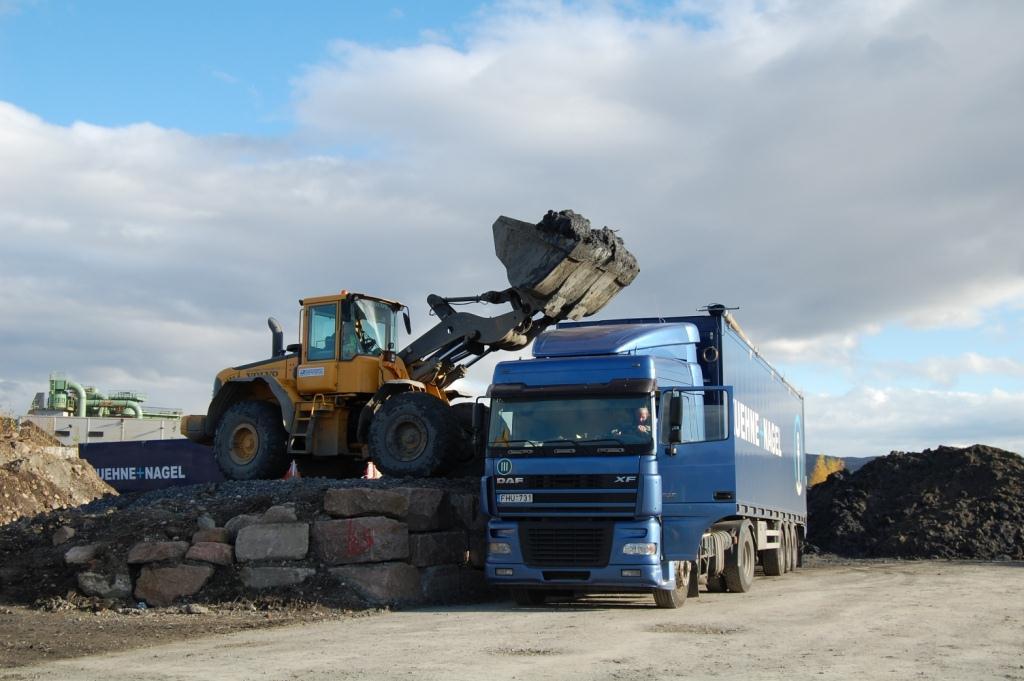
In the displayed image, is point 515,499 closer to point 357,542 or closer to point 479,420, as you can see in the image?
point 479,420

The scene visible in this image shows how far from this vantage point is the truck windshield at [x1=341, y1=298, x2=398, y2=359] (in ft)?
59.6

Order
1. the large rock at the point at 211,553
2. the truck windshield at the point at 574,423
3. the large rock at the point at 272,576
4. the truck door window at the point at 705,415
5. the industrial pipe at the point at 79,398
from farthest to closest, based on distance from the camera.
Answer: the industrial pipe at the point at 79,398
the large rock at the point at 211,553
the large rock at the point at 272,576
the truck door window at the point at 705,415
the truck windshield at the point at 574,423

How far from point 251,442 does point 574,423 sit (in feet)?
23.2

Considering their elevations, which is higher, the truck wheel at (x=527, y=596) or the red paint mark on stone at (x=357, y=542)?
the red paint mark on stone at (x=357, y=542)

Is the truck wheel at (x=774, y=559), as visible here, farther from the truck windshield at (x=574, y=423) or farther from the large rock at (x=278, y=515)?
the large rock at (x=278, y=515)

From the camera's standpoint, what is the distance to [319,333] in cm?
1828

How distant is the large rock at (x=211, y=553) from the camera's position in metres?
14.7

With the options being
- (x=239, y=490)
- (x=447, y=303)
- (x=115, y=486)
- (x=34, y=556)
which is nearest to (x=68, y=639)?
(x=34, y=556)

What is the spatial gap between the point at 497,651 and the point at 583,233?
314 inches

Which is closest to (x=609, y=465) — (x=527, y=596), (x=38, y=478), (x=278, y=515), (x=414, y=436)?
(x=527, y=596)

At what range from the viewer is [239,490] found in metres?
16.6

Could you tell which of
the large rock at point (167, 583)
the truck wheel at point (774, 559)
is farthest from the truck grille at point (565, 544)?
the truck wheel at point (774, 559)

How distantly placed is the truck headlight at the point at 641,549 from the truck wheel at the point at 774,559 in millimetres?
7131

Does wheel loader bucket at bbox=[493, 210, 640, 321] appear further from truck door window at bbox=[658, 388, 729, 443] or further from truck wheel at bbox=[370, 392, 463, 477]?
truck door window at bbox=[658, 388, 729, 443]
